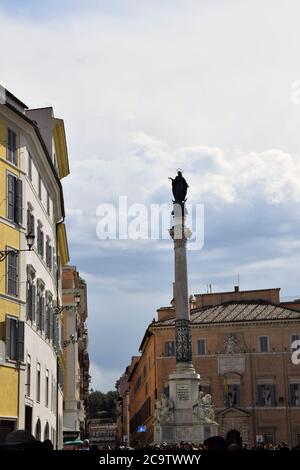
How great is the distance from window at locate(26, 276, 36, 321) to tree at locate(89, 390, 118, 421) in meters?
158

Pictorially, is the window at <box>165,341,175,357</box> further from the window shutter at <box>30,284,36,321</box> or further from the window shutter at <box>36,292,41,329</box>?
the window shutter at <box>30,284,36,321</box>

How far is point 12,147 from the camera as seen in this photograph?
2895 cm

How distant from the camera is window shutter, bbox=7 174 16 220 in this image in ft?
91.4

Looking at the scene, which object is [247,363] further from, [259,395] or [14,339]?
[14,339]

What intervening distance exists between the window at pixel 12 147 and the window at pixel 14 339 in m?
5.78

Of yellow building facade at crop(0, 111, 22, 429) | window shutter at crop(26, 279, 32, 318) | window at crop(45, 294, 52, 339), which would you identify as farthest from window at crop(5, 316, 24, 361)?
window at crop(45, 294, 52, 339)

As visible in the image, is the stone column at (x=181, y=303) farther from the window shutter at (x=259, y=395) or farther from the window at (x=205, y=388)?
the window at (x=205, y=388)

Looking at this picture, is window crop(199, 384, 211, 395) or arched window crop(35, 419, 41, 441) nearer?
arched window crop(35, 419, 41, 441)

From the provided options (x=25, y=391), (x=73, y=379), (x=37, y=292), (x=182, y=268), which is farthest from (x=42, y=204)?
(x=73, y=379)

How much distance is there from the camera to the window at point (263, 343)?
7531 cm

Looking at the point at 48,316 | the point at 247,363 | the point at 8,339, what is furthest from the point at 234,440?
the point at 247,363

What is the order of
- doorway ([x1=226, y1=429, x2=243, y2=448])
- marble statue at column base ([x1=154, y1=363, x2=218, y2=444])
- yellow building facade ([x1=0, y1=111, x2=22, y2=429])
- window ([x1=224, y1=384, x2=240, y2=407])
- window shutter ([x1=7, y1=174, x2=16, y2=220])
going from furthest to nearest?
window ([x1=224, y1=384, x2=240, y2=407]) < marble statue at column base ([x1=154, y1=363, x2=218, y2=444]) < window shutter ([x1=7, y1=174, x2=16, y2=220]) < yellow building facade ([x1=0, y1=111, x2=22, y2=429]) < doorway ([x1=226, y1=429, x2=243, y2=448])

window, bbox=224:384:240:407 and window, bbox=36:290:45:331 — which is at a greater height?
window, bbox=36:290:45:331
